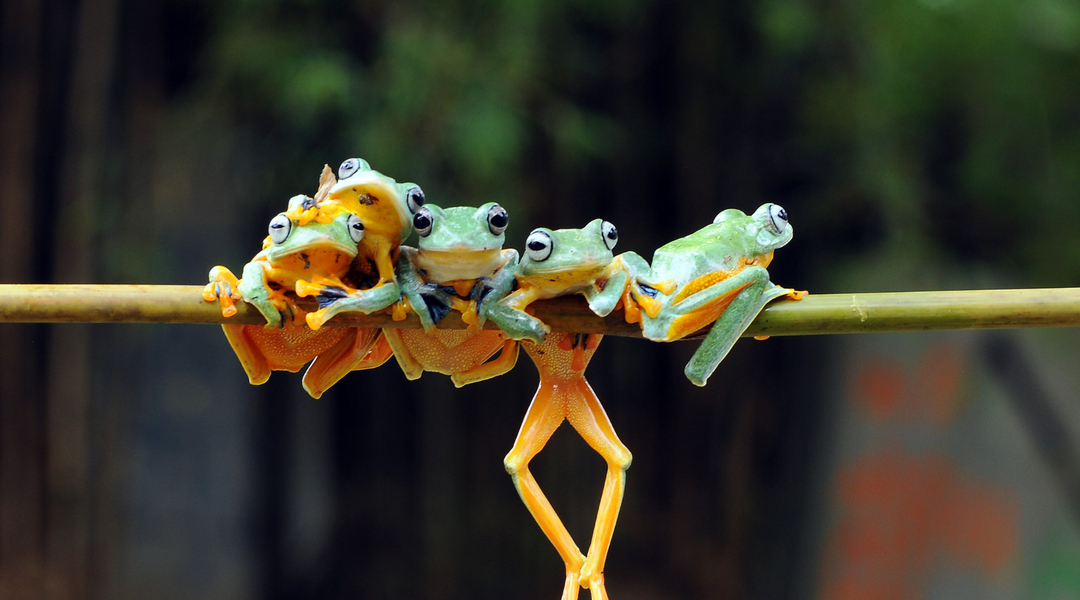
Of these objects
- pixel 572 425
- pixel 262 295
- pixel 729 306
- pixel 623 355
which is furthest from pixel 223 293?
pixel 623 355

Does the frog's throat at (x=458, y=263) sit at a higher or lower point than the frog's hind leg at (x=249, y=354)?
higher

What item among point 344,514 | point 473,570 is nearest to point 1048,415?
point 473,570

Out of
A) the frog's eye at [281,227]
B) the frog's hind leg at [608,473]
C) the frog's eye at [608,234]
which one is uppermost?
the frog's eye at [281,227]

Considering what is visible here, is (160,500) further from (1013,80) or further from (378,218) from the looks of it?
(1013,80)

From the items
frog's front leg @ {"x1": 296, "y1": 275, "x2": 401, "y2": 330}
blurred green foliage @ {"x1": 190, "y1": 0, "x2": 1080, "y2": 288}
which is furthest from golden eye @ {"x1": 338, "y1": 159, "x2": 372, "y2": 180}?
blurred green foliage @ {"x1": 190, "y1": 0, "x2": 1080, "y2": 288}

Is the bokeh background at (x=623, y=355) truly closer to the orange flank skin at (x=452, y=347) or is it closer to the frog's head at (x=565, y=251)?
the orange flank skin at (x=452, y=347)

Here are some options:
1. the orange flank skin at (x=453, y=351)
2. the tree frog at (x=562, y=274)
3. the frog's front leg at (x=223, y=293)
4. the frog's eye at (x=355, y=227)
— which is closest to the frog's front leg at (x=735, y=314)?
the tree frog at (x=562, y=274)

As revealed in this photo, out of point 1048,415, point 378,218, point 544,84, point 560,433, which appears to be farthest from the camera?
point 1048,415

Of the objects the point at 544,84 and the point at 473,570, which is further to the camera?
the point at 473,570
